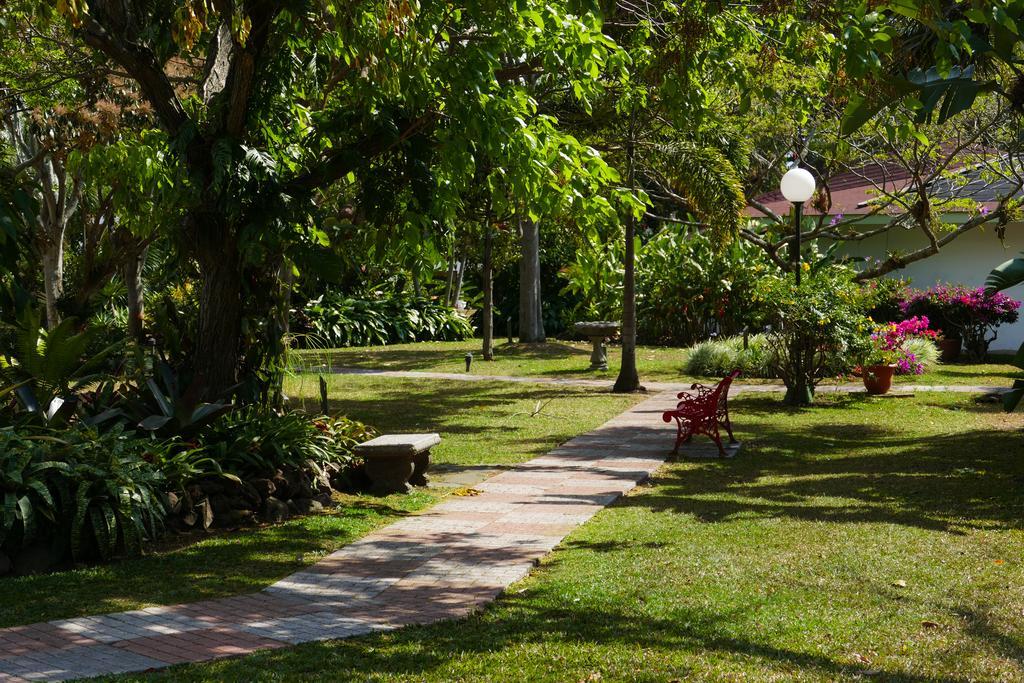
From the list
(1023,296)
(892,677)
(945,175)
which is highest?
(945,175)

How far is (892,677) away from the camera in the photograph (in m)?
5.37

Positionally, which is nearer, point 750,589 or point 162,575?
point 750,589

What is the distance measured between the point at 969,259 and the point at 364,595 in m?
22.5

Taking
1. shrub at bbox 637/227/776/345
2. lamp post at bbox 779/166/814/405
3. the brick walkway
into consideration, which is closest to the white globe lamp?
lamp post at bbox 779/166/814/405

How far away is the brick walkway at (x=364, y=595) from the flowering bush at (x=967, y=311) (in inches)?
602

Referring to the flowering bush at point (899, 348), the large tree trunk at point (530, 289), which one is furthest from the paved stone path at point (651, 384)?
the large tree trunk at point (530, 289)

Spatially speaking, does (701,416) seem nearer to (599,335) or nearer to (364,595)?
(364,595)

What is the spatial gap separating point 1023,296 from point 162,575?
22593 millimetres

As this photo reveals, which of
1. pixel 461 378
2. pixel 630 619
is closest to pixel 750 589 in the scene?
pixel 630 619

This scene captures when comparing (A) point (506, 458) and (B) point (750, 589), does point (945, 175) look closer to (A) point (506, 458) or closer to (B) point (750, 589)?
(A) point (506, 458)

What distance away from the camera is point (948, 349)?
2408 centimetres

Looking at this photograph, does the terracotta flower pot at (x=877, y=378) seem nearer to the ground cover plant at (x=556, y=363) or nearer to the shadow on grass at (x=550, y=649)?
the ground cover plant at (x=556, y=363)

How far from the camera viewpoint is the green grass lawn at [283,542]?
7.19 metres

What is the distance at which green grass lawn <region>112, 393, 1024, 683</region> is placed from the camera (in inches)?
221
